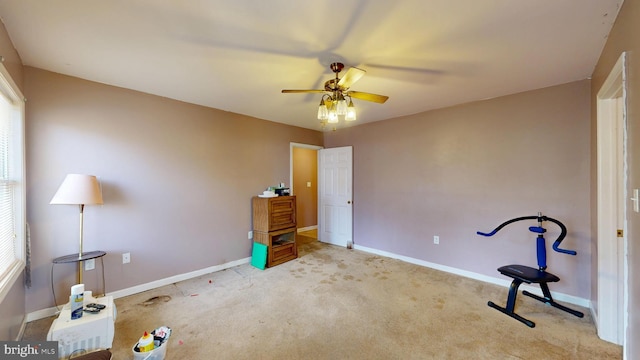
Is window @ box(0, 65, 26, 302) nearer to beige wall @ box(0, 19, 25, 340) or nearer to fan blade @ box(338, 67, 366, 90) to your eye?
beige wall @ box(0, 19, 25, 340)

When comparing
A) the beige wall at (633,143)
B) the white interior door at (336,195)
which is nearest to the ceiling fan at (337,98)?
the beige wall at (633,143)

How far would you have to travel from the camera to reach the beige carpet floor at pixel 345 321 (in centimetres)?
193

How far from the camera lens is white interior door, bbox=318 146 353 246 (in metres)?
4.75

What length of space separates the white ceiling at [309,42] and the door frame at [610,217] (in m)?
0.56

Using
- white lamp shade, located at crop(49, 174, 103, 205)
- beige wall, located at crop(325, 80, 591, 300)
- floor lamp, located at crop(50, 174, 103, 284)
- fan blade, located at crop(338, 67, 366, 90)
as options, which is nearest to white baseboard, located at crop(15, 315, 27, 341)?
floor lamp, located at crop(50, 174, 103, 284)

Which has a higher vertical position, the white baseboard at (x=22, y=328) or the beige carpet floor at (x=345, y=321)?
the white baseboard at (x=22, y=328)

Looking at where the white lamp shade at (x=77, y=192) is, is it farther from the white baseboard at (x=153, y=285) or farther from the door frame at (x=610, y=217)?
the door frame at (x=610, y=217)

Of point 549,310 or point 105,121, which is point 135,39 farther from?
point 549,310

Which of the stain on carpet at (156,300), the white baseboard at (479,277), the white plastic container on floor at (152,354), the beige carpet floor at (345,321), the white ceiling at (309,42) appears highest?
the white ceiling at (309,42)

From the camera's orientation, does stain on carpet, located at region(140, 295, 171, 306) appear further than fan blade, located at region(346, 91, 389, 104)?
Yes

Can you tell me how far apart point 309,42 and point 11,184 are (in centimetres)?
276

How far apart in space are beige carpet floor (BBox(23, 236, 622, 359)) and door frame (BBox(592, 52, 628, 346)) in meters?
0.22

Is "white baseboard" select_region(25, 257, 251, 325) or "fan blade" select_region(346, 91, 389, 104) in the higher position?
"fan blade" select_region(346, 91, 389, 104)

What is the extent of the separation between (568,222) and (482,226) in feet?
2.66
